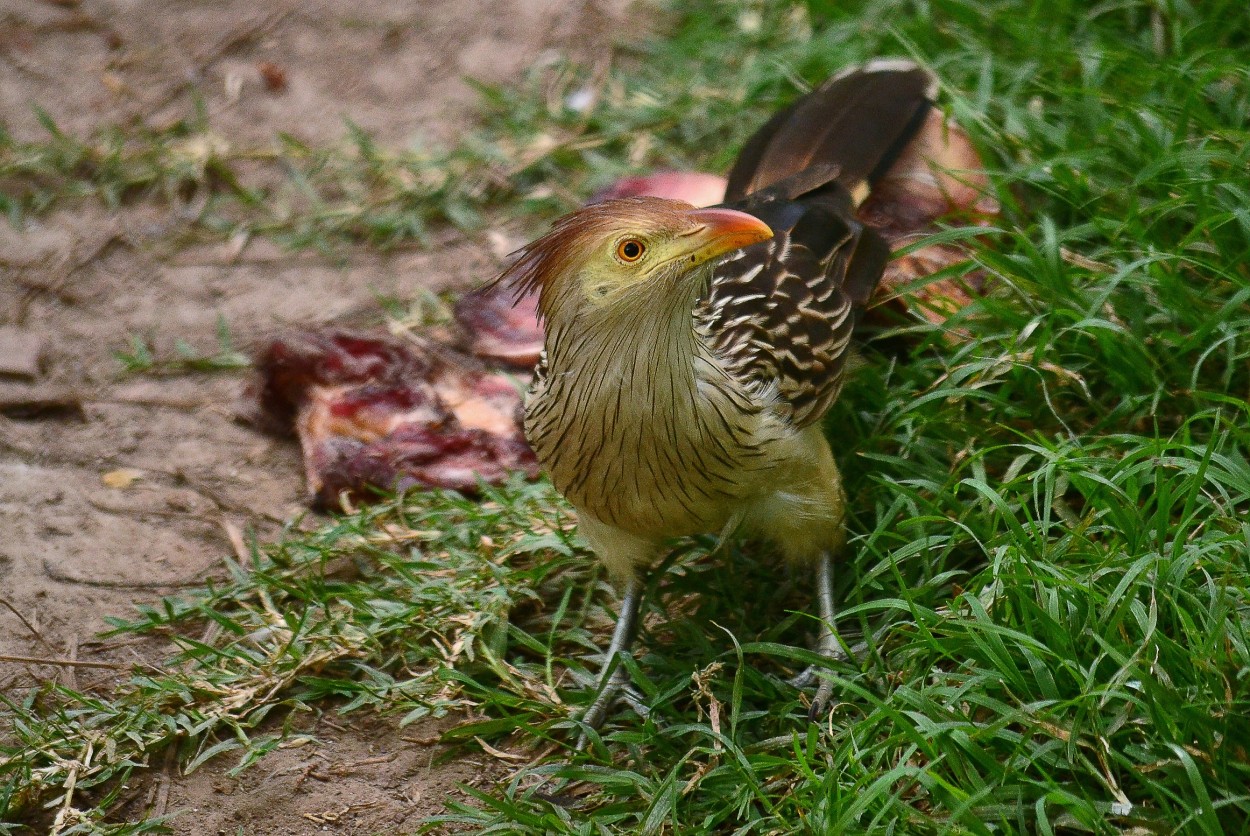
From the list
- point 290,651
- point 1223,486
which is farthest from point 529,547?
point 1223,486

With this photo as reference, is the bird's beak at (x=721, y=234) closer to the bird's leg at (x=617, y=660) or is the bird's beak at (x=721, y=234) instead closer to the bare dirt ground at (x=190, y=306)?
the bird's leg at (x=617, y=660)

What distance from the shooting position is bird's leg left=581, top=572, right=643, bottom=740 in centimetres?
366

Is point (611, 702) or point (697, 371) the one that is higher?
point (697, 371)

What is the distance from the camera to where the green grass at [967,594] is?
285 centimetres

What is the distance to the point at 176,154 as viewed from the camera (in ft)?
20.1

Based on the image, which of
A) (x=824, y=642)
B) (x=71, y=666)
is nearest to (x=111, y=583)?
(x=71, y=666)

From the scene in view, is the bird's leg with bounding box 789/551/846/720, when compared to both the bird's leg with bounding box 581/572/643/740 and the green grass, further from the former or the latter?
the bird's leg with bounding box 581/572/643/740

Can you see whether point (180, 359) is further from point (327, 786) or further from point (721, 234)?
point (721, 234)

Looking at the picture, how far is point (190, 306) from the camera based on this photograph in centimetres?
545

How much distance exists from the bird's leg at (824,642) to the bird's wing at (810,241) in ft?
1.49

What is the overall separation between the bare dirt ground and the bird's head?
1.42 m

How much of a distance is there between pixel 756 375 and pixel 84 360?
2.95 meters

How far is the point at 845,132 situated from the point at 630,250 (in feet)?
5.75

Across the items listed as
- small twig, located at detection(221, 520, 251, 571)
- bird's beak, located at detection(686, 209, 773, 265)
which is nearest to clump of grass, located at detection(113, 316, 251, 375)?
small twig, located at detection(221, 520, 251, 571)
